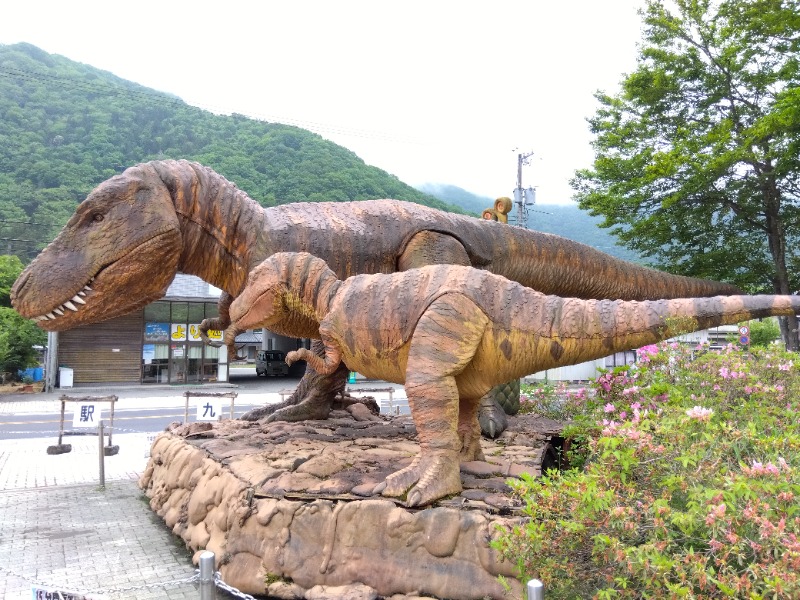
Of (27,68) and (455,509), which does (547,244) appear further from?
(27,68)

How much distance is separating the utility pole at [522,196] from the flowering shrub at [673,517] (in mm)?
14778

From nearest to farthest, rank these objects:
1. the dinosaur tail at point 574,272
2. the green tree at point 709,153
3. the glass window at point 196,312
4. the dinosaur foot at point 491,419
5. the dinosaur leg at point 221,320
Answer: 1. the dinosaur leg at point 221,320
2. the dinosaur foot at point 491,419
3. the dinosaur tail at point 574,272
4. the green tree at point 709,153
5. the glass window at point 196,312

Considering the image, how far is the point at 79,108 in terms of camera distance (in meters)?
36.5

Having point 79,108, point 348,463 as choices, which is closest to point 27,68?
point 79,108

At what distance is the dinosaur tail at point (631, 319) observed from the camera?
323 centimetres

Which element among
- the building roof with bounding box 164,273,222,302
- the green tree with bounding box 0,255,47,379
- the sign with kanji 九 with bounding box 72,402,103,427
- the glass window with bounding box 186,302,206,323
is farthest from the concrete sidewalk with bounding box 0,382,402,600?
the glass window with bounding box 186,302,206,323

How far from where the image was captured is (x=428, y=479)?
3223 millimetres

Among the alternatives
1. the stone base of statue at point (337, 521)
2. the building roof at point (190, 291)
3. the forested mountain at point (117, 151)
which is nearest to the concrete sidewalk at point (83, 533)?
the stone base of statue at point (337, 521)

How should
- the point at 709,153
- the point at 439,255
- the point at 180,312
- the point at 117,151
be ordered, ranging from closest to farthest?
the point at 439,255
the point at 709,153
the point at 180,312
the point at 117,151

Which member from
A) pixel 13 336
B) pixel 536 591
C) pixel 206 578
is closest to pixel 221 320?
pixel 206 578

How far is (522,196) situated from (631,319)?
1501 centimetres

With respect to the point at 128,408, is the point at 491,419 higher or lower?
higher

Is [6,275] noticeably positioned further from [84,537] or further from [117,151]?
[84,537]

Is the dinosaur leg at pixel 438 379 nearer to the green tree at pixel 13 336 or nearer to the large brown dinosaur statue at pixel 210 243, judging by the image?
the large brown dinosaur statue at pixel 210 243
